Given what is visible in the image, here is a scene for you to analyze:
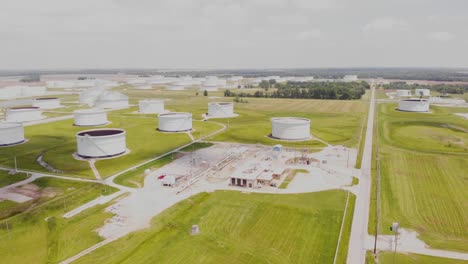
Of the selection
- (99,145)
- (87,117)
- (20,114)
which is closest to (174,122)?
(87,117)

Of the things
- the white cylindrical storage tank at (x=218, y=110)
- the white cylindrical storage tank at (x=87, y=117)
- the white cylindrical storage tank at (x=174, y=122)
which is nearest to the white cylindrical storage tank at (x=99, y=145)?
the white cylindrical storage tank at (x=174, y=122)

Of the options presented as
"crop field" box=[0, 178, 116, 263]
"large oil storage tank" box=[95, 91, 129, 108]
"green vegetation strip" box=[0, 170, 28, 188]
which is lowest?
"crop field" box=[0, 178, 116, 263]

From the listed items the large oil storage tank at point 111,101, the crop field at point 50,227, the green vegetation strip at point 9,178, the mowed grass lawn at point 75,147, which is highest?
the large oil storage tank at point 111,101

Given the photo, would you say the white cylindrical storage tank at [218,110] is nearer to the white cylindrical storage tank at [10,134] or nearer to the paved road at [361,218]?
the white cylindrical storage tank at [10,134]

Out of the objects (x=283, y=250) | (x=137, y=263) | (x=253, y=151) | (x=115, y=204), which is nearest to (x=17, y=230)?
(x=115, y=204)

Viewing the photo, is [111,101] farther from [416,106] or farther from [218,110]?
[416,106]

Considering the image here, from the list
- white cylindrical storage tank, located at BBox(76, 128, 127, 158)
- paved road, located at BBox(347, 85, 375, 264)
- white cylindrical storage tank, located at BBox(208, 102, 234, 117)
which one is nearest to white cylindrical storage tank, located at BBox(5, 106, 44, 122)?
white cylindrical storage tank, located at BBox(76, 128, 127, 158)

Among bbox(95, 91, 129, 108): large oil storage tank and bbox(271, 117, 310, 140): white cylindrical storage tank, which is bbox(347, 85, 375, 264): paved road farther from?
bbox(95, 91, 129, 108): large oil storage tank
